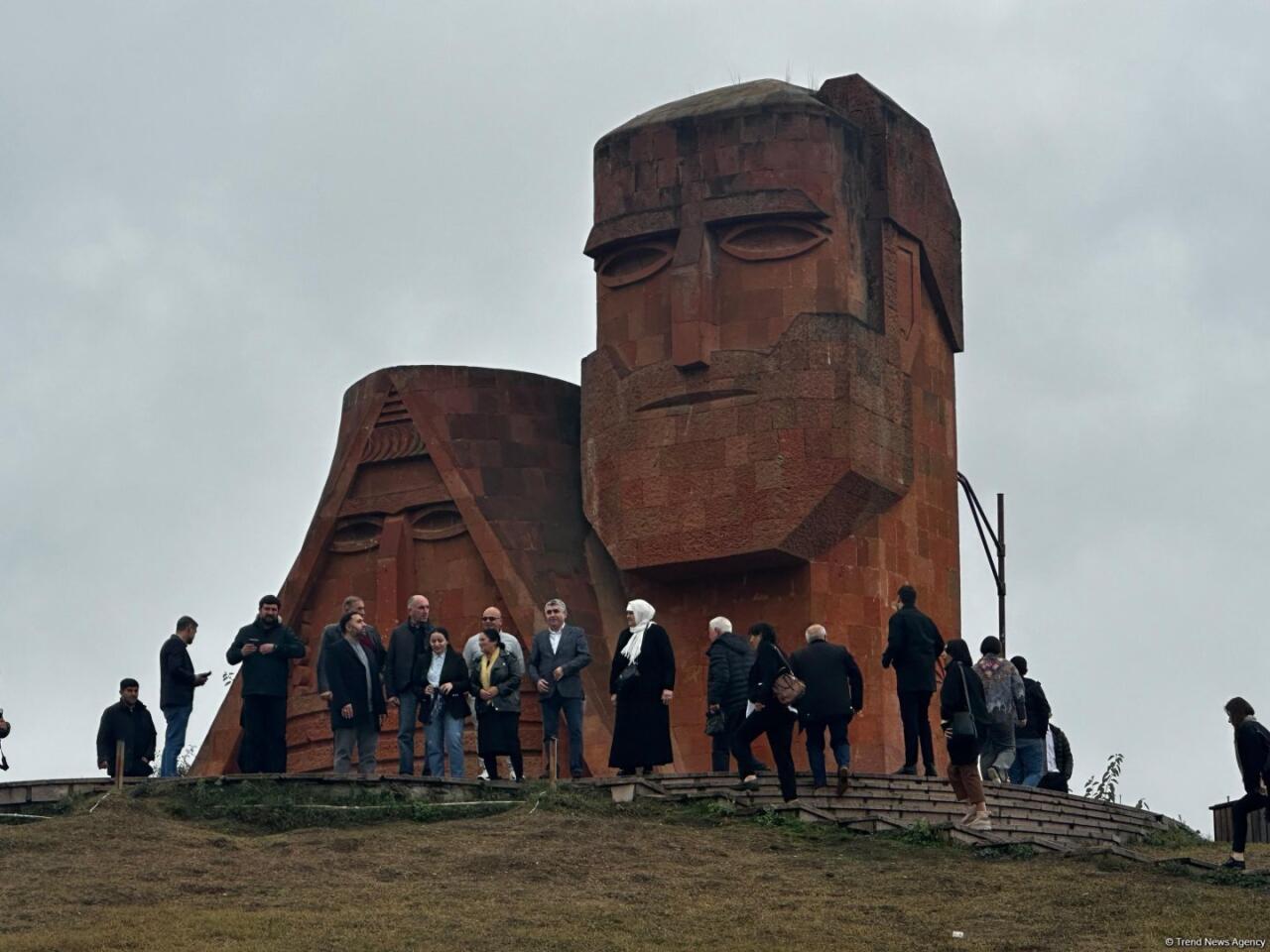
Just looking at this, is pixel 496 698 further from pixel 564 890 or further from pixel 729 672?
pixel 564 890

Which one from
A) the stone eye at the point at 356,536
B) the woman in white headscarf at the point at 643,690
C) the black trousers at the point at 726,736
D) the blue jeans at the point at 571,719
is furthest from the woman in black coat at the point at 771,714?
the stone eye at the point at 356,536

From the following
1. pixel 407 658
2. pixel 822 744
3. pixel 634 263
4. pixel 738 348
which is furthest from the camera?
pixel 634 263

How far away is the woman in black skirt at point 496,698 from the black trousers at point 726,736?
1773 millimetres

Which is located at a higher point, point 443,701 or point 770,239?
point 770,239

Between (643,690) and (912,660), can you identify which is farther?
(643,690)

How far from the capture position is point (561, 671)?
76.9 ft

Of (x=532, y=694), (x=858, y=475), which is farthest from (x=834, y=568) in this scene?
(x=532, y=694)

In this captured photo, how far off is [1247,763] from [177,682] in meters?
9.21

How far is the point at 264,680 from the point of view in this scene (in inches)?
901

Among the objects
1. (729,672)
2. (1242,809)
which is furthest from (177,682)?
(1242,809)

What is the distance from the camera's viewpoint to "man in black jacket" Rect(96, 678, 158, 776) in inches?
915

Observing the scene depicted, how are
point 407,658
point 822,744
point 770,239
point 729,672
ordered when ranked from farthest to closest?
point 770,239, point 407,658, point 729,672, point 822,744

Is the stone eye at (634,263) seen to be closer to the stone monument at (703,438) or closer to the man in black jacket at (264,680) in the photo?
the stone monument at (703,438)

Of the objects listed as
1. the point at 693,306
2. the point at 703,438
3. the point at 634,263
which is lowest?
the point at 703,438
